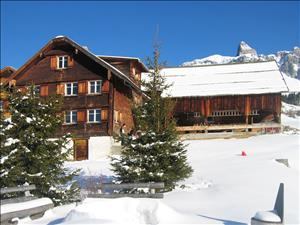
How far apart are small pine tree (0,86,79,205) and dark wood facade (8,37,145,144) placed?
63.4 feet

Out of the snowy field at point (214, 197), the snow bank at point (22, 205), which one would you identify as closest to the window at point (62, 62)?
the snowy field at point (214, 197)

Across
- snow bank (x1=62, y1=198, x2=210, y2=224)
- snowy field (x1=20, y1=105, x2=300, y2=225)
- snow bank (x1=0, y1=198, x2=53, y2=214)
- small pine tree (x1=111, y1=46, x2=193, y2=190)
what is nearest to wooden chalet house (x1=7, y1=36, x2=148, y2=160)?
snowy field (x1=20, y1=105, x2=300, y2=225)

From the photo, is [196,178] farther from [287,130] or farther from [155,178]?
[287,130]

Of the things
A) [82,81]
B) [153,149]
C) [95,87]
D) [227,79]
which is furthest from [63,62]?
[153,149]

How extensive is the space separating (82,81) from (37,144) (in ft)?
74.3

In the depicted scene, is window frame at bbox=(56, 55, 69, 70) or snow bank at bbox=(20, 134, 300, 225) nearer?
snow bank at bbox=(20, 134, 300, 225)

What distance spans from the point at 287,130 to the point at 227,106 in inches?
253

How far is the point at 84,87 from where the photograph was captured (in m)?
36.8

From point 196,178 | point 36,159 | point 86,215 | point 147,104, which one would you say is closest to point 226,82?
point 196,178

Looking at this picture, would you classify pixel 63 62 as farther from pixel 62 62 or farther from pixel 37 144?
pixel 37 144

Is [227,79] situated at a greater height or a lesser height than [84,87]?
greater

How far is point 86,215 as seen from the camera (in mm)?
10086

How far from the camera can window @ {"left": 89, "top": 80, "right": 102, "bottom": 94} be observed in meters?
36.5

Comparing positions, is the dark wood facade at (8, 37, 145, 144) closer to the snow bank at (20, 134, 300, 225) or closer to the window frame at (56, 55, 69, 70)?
the window frame at (56, 55, 69, 70)
